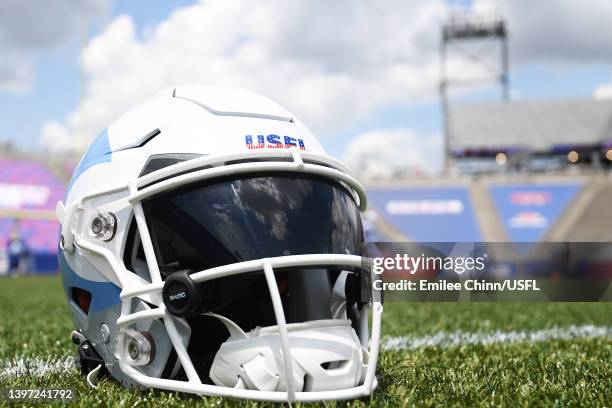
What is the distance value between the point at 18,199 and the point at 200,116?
25.8 metres

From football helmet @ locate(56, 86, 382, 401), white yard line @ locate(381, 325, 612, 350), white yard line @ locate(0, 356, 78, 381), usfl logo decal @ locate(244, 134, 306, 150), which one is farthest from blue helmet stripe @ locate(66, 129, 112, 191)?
white yard line @ locate(381, 325, 612, 350)

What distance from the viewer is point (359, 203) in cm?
232

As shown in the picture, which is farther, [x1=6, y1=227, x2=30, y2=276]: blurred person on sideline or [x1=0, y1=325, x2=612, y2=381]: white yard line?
[x1=6, y1=227, x2=30, y2=276]: blurred person on sideline

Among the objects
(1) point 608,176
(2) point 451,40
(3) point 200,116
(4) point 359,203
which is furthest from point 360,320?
(2) point 451,40

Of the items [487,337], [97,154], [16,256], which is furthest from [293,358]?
[16,256]

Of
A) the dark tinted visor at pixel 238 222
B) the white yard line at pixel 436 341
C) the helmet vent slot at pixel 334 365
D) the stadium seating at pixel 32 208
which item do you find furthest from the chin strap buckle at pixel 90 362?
the stadium seating at pixel 32 208

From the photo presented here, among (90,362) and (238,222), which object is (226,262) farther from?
(90,362)

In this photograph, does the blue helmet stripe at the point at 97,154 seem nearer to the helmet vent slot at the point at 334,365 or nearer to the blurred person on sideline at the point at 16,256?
the helmet vent slot at the point at 334,365

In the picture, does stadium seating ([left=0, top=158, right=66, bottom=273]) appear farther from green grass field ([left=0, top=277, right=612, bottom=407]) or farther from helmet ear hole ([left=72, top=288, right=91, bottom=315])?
helmet ear hole ([left=72, top=288, right=91, bottom=315])

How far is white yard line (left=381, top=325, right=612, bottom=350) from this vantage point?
358cm

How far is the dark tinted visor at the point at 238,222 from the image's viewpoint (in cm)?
184

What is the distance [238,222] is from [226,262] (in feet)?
0.38

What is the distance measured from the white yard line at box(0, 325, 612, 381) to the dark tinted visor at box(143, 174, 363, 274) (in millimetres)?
952

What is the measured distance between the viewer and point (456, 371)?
8.48 ft
